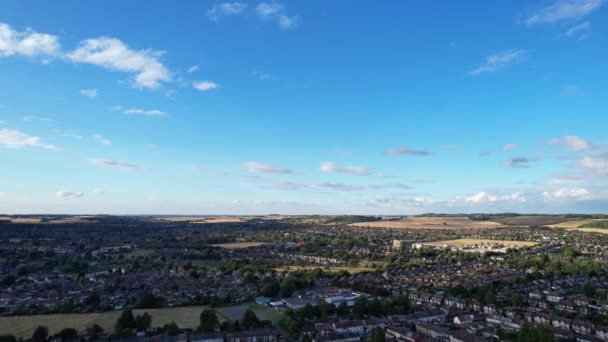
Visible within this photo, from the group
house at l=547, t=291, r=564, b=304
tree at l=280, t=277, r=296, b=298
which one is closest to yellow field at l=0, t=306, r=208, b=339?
tree at l=280, t=277, r=296, b=298

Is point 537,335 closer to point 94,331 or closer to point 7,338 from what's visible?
point 94,331

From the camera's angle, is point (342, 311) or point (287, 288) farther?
point (287, 288)

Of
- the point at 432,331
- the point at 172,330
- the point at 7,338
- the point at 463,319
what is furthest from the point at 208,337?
the point at 463,319

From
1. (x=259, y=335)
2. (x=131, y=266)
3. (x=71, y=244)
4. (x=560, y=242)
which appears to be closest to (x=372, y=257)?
(x=131, y=266)

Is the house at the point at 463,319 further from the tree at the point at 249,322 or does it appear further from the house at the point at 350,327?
the tree at the point at 249,322

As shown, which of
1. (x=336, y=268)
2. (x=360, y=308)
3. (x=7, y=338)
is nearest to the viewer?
(x=7, y=338)

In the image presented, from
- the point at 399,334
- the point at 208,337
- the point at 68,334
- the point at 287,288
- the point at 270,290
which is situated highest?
the point at 287,288

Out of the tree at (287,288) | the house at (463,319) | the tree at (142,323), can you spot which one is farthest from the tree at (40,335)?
the house at (463,319)

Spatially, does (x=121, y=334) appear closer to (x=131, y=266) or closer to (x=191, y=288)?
(x=191, y=288)
